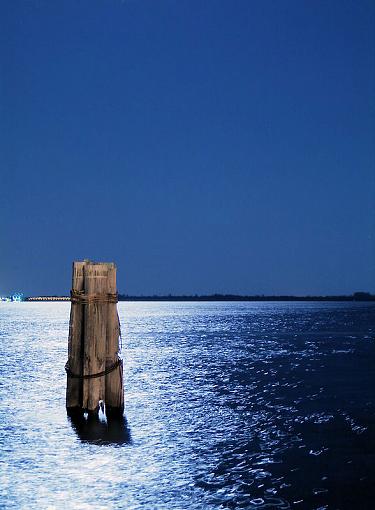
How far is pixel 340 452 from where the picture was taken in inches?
564

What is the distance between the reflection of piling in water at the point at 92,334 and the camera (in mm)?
13773

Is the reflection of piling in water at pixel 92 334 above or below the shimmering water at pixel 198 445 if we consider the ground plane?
above

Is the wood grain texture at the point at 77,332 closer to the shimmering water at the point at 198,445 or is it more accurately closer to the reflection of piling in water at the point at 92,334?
the reflection of piling in water at the point at 92,334

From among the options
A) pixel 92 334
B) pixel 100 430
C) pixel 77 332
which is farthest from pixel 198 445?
pixel 77 332

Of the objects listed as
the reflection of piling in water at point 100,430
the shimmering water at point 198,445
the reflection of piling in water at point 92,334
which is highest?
the reflection of piling in water at point 92,334

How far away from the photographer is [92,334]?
1377cm

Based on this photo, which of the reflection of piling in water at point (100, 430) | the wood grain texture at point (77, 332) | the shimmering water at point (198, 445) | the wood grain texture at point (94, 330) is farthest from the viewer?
the reflection of piling in water at point (100, 430)

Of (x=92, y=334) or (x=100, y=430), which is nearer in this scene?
(x=92, y=334)

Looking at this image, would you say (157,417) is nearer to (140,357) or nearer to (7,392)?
(7,392)

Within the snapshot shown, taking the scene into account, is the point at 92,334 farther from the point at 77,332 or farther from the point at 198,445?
the point at 198,445

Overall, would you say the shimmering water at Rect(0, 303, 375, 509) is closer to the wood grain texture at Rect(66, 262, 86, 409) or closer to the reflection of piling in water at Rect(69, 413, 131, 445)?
the reflection of piling in water at Rect(69, 413, 131, 445)

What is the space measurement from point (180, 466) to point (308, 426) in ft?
19.2

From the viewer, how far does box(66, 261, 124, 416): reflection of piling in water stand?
45.2 ft

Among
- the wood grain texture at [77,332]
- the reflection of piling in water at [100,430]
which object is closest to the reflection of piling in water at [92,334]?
the wood grain texture at [77,332]
